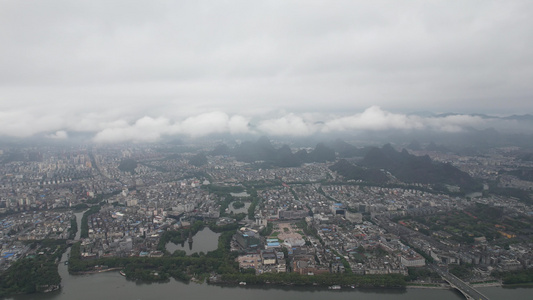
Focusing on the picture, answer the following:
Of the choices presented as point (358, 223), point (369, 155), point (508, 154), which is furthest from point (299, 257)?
point (508, 154)

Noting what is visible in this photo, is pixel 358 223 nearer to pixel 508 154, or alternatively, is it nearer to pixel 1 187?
pixel 1 187

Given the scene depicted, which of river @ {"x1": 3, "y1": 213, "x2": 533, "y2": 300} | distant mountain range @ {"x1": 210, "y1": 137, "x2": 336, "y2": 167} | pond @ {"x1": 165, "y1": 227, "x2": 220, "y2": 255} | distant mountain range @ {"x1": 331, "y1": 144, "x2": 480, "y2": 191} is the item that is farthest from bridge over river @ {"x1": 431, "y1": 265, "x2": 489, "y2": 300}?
distant mountain range @ {"x1": 210, "y1": 137, "x2": 336, "y2": 167}

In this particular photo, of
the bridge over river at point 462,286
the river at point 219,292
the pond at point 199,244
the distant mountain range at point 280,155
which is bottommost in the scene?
the river at point 219,292

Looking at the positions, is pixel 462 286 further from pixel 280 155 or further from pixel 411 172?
pixel 280 155

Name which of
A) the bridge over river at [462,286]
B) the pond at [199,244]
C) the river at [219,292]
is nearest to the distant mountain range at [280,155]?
the pond at [199,244]

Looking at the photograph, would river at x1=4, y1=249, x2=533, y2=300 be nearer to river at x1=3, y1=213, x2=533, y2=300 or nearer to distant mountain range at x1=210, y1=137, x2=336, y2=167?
river at x1=3, y1=213, x2=533, y2=300

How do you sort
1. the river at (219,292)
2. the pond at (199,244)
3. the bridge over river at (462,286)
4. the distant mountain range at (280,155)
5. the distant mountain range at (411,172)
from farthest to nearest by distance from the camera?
the distant mountain range at (280,155) < the distant mountain range at (411,172) < the pond at (199,244) < the river at (219,292) < the bridge over river at (462,286)

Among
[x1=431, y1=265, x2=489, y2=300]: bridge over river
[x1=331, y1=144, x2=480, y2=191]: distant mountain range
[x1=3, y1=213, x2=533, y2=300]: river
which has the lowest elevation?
[x1=3, y1=213, x2=533, y2=300]: river

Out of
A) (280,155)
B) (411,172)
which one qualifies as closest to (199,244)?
(411,172)

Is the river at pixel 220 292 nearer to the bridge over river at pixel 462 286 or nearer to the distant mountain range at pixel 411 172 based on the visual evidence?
the bridge over river at pixel 462 286

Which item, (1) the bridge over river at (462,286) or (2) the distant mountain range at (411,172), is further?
(2) the distant mountain range at (411,172)

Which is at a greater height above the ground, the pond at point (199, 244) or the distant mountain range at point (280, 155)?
the distant mountain range at point (280, 155)
